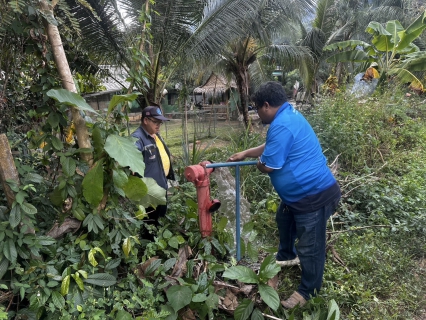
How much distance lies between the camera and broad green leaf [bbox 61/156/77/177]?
1728 millimetres

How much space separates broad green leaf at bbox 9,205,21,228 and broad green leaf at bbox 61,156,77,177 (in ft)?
0.93

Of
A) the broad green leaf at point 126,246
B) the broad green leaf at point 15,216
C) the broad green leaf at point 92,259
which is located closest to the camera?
the broad green leaf at point 15,216

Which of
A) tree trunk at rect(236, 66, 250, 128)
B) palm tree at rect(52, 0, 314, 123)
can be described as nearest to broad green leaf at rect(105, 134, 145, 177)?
palm tree at rect(52, 0, 314, 123)

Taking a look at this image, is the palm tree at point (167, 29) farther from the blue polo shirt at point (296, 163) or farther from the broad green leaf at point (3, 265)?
the broad green leaf at point (3, 265)

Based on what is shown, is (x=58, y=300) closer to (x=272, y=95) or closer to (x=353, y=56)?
(x=272, y=95)

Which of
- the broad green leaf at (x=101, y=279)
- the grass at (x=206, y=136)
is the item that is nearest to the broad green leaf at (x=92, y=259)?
the broad green leaf at (x=101, y=279)

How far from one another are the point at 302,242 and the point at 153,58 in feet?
12.0

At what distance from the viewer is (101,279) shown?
5.91 feet

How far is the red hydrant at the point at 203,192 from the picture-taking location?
2.26 metres

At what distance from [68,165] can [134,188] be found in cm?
39

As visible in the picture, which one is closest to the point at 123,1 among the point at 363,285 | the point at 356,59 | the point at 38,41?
the point at 38,41

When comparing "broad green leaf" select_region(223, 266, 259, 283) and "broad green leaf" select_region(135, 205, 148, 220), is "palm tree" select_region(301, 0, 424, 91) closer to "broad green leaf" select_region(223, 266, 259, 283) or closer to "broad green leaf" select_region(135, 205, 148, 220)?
"broad green leaf" select_region(223, 266, 259, 283)

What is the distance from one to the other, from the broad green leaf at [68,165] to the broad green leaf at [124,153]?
0.28 metres

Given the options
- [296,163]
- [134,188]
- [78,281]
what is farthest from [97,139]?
[296,163]
